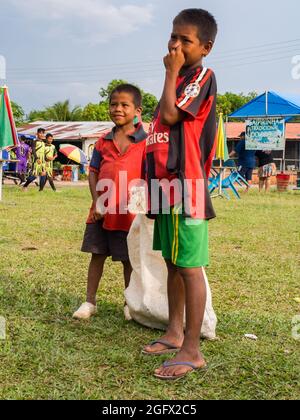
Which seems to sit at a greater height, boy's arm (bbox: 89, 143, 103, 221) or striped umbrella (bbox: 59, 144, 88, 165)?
striped umbrella (bbox: 59, 144, 88, 165)

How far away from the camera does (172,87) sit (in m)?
2.31

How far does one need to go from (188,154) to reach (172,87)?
30cm

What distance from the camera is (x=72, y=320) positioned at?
10.0 ft

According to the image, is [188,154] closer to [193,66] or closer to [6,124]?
[193,66]

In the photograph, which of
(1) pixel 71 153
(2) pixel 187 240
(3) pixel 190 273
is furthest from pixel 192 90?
(1) pixel 71 153

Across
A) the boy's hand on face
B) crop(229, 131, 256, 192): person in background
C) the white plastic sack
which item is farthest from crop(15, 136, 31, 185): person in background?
the boy's hand on face

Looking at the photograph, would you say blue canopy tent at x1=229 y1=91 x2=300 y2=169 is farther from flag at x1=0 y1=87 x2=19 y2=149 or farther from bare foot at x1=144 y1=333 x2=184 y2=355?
bare foot at x1=144 y1=333 x2=184 y2=355

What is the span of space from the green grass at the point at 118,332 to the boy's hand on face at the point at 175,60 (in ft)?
4.30

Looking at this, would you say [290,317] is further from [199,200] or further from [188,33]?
[188,33]

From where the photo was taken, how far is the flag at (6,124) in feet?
33.6

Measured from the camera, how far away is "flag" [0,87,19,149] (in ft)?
33.6

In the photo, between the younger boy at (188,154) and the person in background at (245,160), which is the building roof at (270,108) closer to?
the person in background at (245,160)

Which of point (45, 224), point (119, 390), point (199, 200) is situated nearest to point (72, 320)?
point (119, 390)

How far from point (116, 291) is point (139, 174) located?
0.98 metres
